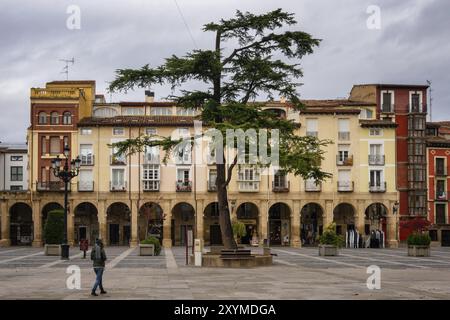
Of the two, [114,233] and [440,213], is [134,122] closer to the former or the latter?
[114,233]

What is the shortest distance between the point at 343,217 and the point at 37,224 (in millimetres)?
28627

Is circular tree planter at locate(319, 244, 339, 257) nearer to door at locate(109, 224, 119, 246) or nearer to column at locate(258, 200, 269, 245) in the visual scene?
column at locate(258, 200, 269, 245)

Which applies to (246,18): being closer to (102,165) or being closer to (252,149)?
(252,149)

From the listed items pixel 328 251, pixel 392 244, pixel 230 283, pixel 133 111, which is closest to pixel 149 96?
pixel 133 111

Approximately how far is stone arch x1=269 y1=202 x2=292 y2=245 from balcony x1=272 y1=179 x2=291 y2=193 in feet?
8.98

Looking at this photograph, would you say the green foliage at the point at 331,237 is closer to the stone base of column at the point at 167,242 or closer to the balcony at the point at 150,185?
the stone base of column at the point at 167,242

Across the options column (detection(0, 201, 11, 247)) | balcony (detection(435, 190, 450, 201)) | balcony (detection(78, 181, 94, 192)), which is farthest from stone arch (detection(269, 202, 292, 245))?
column (detection(0, 201, 11, 247))

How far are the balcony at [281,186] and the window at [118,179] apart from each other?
13917 mm

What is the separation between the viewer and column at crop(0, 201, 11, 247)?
6769 cm

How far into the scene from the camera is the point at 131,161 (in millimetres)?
69750

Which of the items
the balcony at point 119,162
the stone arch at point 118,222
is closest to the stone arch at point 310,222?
the stone arch at point 118,222

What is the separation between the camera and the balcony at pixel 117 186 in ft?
226

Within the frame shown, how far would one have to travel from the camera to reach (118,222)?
71.7m
